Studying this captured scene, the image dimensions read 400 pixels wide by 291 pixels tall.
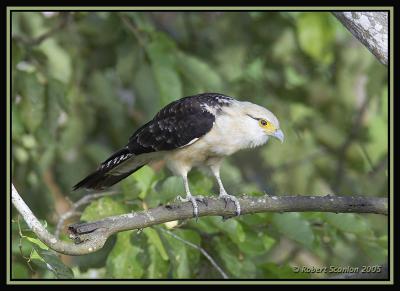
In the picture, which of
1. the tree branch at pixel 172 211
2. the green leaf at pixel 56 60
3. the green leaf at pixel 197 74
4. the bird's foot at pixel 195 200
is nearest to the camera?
the tree branch at pixel 172 211

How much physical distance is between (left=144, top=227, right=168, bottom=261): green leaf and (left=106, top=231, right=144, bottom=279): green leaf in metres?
0.15

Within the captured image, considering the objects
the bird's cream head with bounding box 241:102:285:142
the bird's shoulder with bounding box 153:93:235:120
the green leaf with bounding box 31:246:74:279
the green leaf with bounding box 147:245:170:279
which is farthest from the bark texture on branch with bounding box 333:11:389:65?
the green leaf with bounding box 31:246:74:279

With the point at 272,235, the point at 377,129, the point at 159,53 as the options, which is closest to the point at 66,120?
the point at 159,53

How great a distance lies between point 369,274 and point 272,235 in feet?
2.52

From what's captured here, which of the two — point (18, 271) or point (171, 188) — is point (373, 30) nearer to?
point (171, 188)

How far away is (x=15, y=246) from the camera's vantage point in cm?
536

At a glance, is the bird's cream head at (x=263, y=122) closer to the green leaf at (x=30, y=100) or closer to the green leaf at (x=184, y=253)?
the green leaf at (x=184, y=253)

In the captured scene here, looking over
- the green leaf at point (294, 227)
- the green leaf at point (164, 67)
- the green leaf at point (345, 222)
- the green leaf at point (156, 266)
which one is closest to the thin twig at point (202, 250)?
the green leaf at point (156, 266)

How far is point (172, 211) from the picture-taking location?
442 cm

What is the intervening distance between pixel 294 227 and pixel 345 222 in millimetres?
395

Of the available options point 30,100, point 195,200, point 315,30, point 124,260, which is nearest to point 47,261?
point 124,260

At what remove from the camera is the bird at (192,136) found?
5.41 metres

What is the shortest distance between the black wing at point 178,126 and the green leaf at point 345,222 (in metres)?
1.11

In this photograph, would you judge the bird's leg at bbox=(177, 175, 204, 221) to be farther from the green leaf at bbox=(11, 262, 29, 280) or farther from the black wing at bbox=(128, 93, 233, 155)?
the green leaf at bbox=(11, 262, 29, 280)
